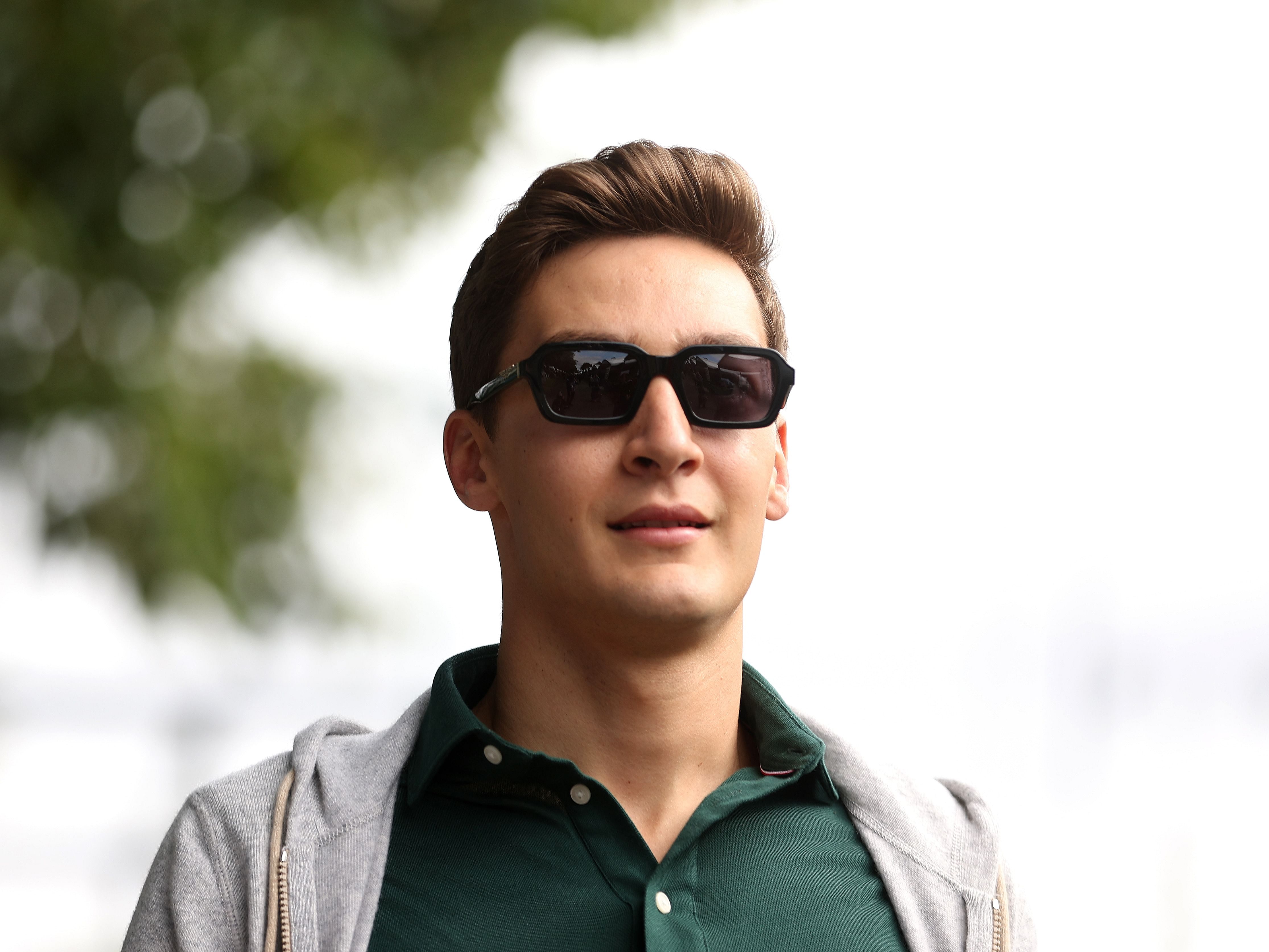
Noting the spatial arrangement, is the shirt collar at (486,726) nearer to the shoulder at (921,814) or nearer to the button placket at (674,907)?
the shoulder at (921,814)

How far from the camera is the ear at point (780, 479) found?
8.77 ft

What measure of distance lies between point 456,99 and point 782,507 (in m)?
2.55

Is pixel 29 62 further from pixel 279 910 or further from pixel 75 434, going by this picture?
pixel 279 910

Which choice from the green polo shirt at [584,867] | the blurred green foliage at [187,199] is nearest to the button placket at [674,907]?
the green polo shirt at [584,867]

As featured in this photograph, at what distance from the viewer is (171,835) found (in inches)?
87.7

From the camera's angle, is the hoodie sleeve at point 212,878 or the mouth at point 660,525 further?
the mouth at point 660,525

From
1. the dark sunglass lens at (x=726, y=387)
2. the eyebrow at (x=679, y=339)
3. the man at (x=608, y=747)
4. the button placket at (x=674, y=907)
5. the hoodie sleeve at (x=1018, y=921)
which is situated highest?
the eyebrow at (x=679, y=339)

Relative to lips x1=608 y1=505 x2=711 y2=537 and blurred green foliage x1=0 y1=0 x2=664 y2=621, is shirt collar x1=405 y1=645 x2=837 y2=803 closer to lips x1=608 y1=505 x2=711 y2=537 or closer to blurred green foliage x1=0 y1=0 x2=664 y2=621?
lips x1=608 y1=505 x2=711 y2=537

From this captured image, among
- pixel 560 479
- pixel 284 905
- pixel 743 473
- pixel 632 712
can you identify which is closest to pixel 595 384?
pixel 560 479

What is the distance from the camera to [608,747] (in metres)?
2.38

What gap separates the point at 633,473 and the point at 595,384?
0.53 feet

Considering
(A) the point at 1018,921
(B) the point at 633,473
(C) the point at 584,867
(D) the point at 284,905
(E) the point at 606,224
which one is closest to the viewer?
(D) the point at 284,905

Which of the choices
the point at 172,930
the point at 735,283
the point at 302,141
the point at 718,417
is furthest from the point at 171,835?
the point at 302,141

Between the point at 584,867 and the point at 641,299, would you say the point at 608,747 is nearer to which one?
the point at 584,867
